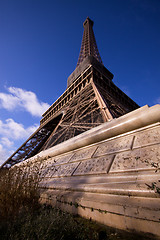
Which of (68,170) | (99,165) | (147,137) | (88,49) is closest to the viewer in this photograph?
(147,137)

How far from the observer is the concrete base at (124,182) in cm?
110

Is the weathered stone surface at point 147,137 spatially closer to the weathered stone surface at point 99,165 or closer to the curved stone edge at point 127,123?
the curved stone edge at point 127,123

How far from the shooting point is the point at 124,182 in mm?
1439

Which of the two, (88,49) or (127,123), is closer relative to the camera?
(127,123)

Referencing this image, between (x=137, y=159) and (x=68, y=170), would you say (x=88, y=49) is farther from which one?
(x=137, y=159)

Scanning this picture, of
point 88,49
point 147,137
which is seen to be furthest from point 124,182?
point 88,49

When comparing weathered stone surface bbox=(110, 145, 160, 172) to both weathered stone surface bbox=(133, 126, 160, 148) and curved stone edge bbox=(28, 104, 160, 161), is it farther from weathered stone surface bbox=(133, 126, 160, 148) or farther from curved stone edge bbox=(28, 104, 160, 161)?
curved stone edge bbox=(28, 104, 160, 161)

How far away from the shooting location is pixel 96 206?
136 centimetres

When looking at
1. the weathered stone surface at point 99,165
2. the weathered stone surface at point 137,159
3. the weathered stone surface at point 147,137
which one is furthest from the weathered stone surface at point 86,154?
the weathered stone surface at point 147,137

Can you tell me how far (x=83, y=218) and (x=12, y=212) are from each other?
1.04 m

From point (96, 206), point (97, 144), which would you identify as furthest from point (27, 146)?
point (96, 206)

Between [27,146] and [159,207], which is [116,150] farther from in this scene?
[27,146]

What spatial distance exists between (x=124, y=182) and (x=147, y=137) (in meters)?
0.93

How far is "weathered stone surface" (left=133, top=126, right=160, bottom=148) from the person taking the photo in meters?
1.83
